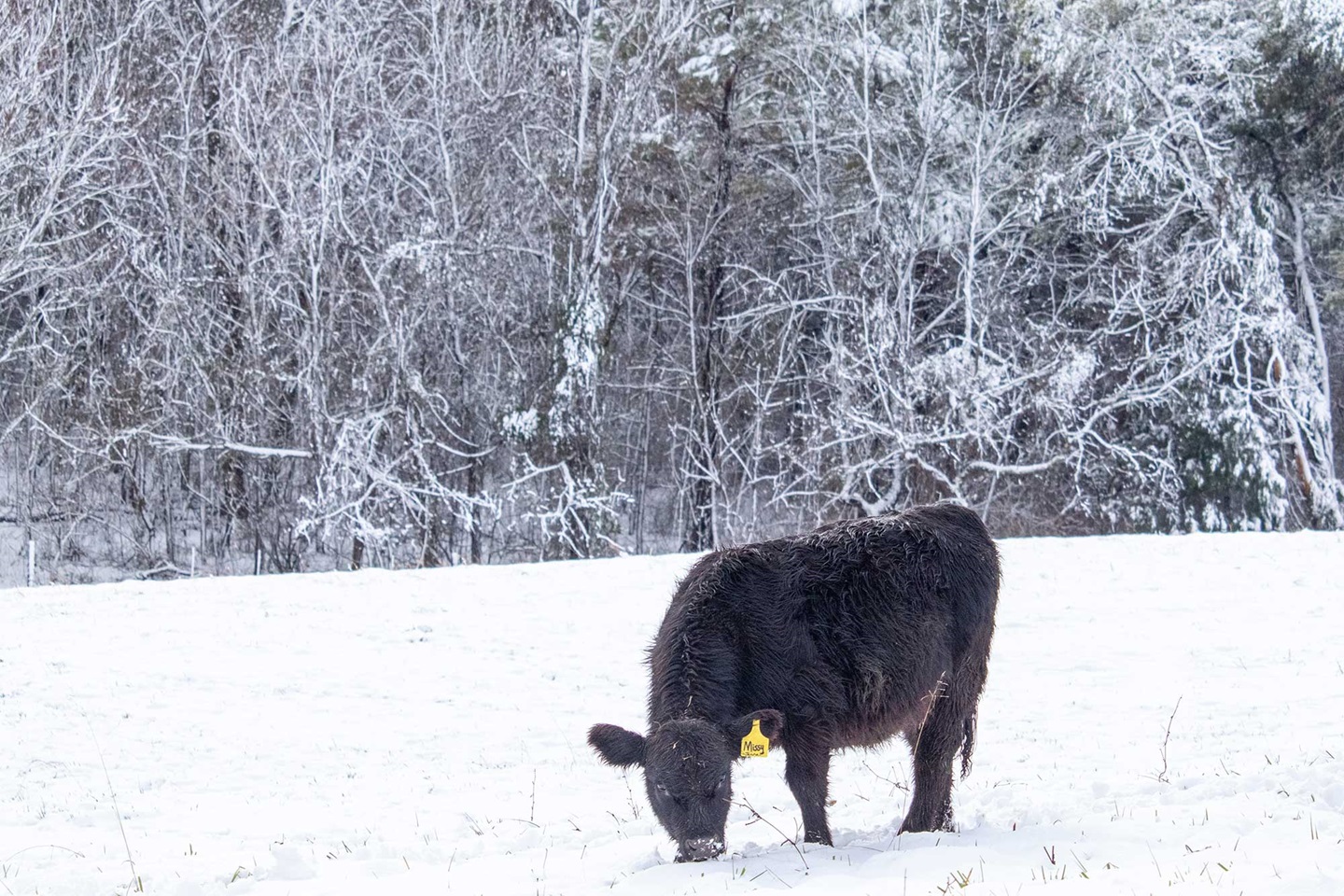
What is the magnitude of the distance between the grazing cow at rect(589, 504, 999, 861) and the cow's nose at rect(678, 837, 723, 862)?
82 mm

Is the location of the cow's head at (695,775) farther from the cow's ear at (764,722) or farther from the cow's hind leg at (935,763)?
the cow's hind leg at (935,763)

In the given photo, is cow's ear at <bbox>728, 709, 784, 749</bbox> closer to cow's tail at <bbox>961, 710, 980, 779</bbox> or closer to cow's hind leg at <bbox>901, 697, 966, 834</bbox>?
cow's hind leg at <bbox>901, 697, 966, 834</bbox>

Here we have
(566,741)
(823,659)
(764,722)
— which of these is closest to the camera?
(764,722)

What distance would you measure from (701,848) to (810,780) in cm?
71

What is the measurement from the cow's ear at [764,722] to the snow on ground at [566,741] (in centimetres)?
52

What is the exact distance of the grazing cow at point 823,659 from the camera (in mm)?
5578

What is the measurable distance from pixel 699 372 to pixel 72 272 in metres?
13.4

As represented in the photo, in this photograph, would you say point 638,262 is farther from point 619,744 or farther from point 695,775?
point 695,775

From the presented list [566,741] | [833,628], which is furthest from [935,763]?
[566,741]

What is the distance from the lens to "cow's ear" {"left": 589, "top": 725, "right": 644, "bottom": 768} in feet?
18.3

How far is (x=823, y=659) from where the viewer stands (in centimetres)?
576

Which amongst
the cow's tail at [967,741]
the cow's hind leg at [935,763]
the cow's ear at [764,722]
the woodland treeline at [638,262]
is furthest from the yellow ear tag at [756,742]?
the woodland treeline at [638,262]

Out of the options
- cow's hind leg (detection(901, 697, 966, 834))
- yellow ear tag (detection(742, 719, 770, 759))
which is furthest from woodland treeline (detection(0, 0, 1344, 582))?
yellow ear tag (detection(742, 719, 770, 759))

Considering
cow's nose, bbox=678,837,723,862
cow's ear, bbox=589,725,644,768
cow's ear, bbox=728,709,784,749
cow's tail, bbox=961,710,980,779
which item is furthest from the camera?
cow's tail, bbox=961,710,980,779
